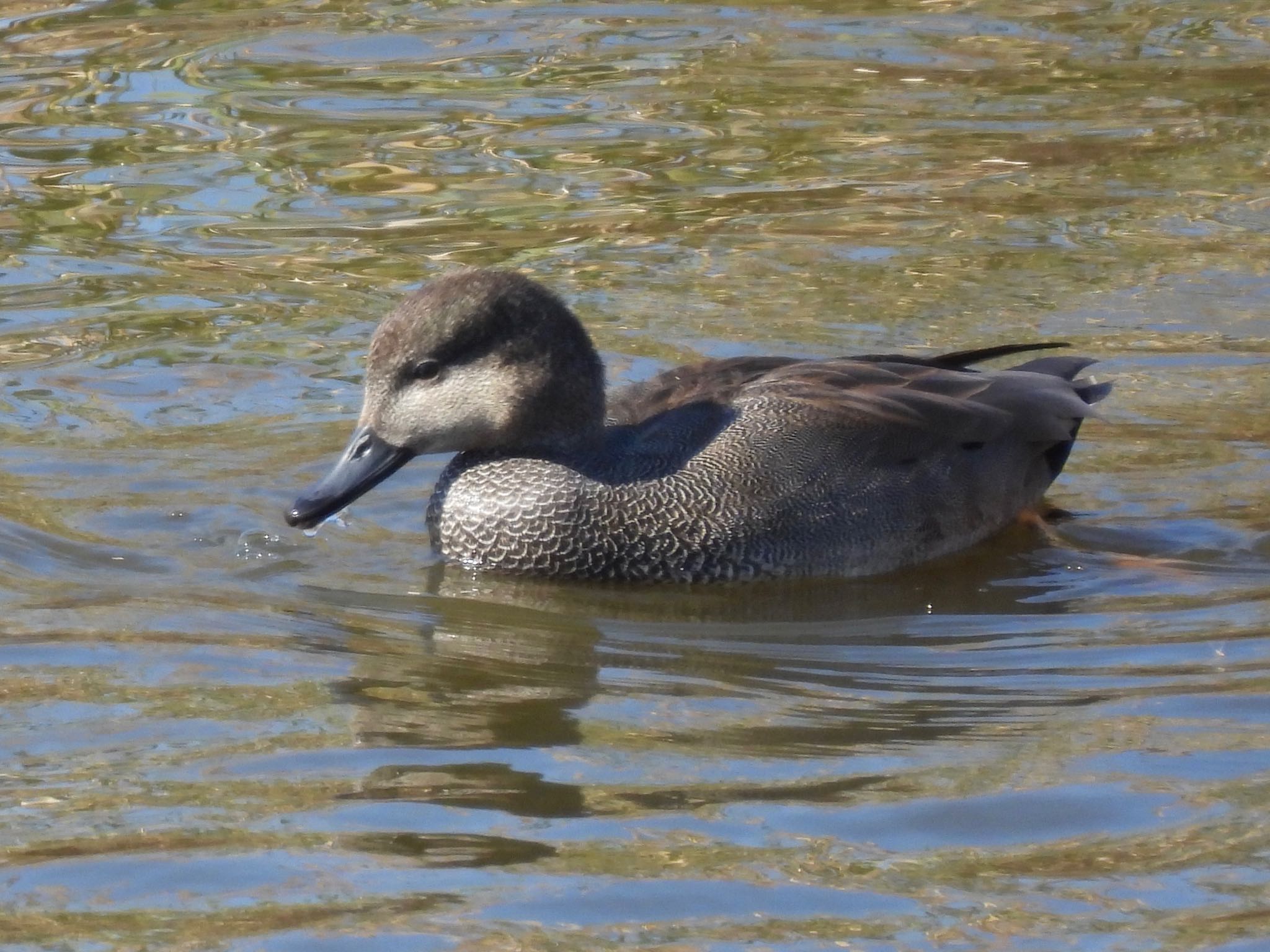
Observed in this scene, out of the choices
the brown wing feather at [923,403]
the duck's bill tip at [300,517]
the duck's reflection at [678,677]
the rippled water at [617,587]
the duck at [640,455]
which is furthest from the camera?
the brown wing feather at [923,403]

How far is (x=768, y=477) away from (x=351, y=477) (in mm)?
1305

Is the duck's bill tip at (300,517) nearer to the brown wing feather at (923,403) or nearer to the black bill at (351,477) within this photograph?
the black bill at (351,477)

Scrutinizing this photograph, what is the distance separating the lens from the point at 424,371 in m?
6.79

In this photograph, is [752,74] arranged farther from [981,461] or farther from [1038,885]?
[1038,885]

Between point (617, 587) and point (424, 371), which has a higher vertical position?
point (424, 371)

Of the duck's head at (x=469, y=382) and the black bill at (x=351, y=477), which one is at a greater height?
the duck's head at (x=469, y=382)

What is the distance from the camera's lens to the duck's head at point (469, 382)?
22.2 feet

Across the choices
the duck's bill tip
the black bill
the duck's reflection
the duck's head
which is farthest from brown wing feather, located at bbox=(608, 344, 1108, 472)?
the duck's bill tip

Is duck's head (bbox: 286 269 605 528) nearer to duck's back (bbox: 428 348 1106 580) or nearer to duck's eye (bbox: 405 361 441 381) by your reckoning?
duck's eye (bbox: 405 361 441 381)

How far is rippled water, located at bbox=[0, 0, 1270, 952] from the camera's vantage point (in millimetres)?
4434

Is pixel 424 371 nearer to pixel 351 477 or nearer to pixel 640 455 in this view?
pixel 351 477

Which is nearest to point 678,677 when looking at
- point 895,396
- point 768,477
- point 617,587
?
point 617,587

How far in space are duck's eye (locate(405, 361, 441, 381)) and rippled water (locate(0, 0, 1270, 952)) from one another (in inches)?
25.2

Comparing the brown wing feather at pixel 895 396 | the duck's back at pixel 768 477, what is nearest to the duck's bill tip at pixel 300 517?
the duck's back at pixel 768 477
